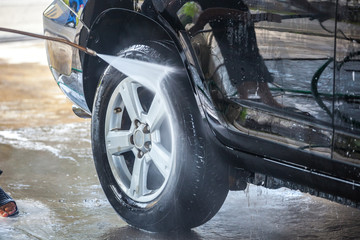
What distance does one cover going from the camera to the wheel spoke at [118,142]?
11.3 feet

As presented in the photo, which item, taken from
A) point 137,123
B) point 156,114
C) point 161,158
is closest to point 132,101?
point 137,123

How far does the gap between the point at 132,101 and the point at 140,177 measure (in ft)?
1.23

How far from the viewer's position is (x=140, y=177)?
11.0ft

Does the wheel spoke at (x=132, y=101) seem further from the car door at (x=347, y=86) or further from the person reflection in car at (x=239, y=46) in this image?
the car door at (x=347, y=86)

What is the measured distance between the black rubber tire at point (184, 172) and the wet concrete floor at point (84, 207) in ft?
0.56

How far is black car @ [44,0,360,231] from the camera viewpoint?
8.05 feet

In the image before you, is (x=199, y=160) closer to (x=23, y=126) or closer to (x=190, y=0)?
(x=190, y=0)

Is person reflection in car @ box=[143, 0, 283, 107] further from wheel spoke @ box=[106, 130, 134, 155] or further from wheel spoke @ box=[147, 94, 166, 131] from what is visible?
wheel spoke @ box=[106, 130, 134, 155]

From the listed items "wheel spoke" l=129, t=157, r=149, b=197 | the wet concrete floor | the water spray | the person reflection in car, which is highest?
the person reflection in car

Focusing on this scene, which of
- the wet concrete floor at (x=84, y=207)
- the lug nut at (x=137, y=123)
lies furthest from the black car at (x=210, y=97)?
the wet concrete floor at (x=84, y=207)

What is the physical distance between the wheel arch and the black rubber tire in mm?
80

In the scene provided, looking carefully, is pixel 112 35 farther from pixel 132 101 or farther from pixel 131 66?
pixel 132 101

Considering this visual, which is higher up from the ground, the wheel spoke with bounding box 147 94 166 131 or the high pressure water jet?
the high pressure water jet

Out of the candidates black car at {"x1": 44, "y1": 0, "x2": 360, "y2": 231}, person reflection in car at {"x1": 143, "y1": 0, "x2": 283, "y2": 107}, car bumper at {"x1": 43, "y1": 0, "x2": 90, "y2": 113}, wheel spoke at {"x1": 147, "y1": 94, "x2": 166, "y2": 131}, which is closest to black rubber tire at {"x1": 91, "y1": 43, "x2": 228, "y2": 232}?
black car at {"x1": 44, "y1": 0, "x2": 360, "y2": 231}
